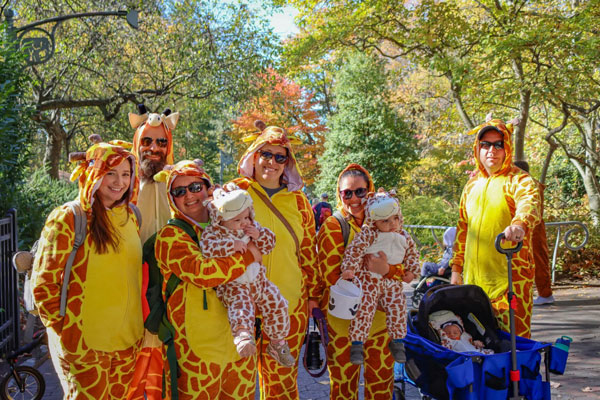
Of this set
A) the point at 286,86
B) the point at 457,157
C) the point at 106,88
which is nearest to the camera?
the point at 106,88

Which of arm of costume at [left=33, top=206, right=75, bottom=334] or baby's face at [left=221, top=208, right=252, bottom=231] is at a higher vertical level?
baby's face at [left=221, top=208, right=252, bottom=231]

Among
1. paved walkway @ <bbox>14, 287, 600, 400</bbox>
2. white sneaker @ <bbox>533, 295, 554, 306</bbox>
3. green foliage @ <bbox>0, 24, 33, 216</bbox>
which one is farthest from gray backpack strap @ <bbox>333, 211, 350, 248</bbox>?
white sneaker @ <bbox>533, 295, 554, 306</bbox>

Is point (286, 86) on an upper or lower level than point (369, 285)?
upper

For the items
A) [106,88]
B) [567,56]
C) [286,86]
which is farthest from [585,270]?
[286,86]

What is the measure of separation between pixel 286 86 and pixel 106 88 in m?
13.2

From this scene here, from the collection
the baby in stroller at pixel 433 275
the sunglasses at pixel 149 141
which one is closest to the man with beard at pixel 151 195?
the sunglasses at pixel 149 141

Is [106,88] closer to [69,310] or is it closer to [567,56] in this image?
[567,56]

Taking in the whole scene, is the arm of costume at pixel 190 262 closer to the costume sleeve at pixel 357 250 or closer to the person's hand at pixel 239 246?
the person's hand at pixel 239 246

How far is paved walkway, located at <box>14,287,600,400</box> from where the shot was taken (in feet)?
15.5

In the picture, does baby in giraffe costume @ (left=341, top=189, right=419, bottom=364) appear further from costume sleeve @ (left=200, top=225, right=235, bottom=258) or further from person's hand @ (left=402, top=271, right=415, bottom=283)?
costume sleeve @ (left=200, top=225, right=235, bottom=258)

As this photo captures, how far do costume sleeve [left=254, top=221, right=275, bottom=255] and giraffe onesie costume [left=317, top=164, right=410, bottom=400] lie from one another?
2.08ft

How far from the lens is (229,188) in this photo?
286 cm

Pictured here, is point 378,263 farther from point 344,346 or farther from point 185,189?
point 185,189

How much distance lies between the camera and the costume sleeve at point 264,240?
9.66 ft
